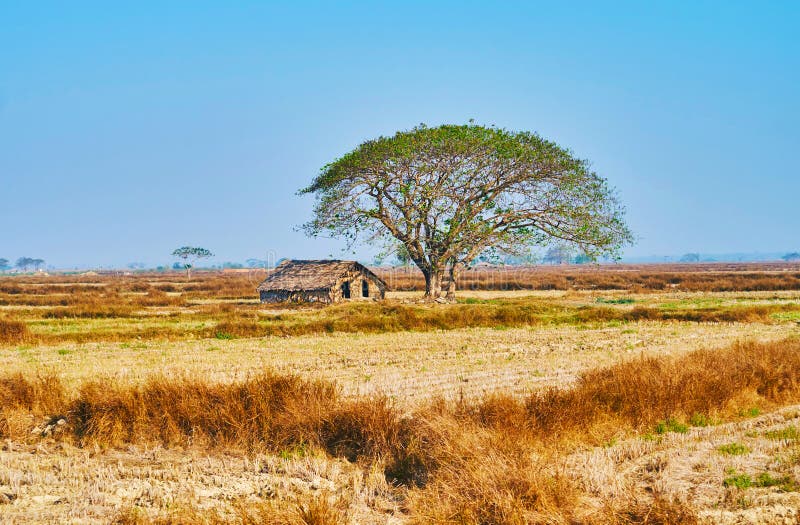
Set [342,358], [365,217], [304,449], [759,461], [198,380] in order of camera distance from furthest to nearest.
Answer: [365,217] → [342,358] → [198,380] → [304,449] → [759,461]

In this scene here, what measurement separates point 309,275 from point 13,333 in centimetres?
2303

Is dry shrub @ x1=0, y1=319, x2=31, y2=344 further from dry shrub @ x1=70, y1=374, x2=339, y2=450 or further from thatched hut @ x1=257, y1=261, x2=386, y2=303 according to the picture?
thatched hut @ x1=257, y1=261, x2=386, y2=303

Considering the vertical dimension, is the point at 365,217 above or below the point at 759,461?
above

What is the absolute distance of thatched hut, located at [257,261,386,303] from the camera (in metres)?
45.0

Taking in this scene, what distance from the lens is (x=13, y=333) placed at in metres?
25.0

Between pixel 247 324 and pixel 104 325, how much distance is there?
264 inches

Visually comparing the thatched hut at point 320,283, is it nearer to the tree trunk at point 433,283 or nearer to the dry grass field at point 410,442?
the tree trunk at point 433,283

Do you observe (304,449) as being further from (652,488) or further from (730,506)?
(730,506)

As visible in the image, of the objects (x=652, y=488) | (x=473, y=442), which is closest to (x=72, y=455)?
(x=473, y=442)

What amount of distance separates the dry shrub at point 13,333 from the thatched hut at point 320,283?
2098cm

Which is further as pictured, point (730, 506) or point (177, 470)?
point (177, 470)

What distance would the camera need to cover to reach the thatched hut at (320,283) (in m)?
45.0

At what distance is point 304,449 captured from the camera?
31.7ft

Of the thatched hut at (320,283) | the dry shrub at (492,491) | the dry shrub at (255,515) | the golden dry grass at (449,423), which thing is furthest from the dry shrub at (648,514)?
the thatched hut at (320,283)
